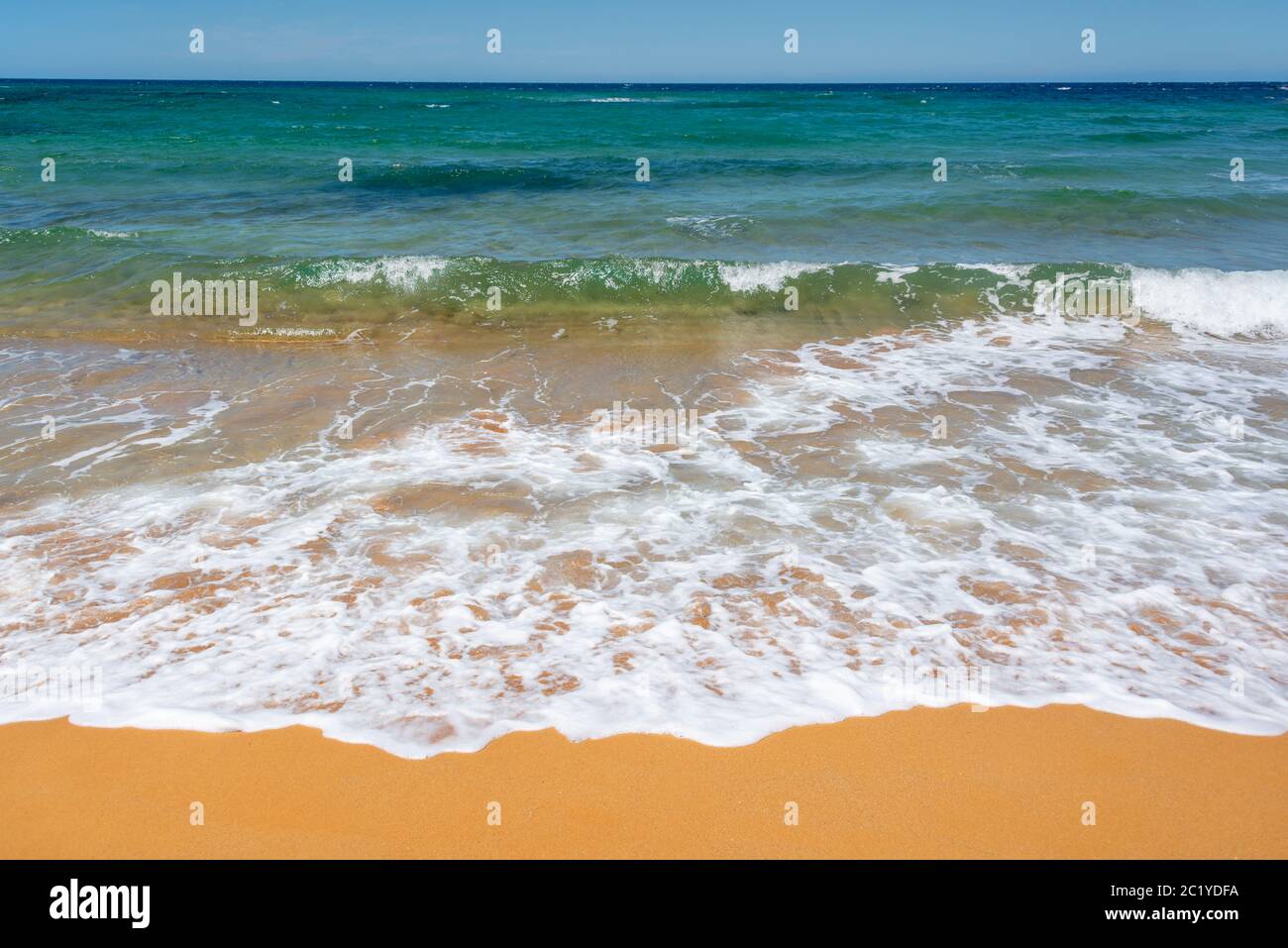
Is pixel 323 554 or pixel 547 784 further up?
pixel 323 554

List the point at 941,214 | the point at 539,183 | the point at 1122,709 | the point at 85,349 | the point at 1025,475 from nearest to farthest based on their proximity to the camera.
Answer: the point at 1122,709, the point at 1025,475, the point at 85,349, the point at 941,214, the point at 539,183

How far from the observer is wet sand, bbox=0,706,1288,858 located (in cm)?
291

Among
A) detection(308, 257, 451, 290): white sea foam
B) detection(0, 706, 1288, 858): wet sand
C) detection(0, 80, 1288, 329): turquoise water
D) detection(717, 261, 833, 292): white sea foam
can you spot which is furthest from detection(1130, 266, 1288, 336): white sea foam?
detection(308, 257, 451, 290): white sea foam

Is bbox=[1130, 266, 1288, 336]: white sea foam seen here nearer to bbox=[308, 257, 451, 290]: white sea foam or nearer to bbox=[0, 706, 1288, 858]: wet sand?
bbox=[0, 706, 1288, 858]: wet sand

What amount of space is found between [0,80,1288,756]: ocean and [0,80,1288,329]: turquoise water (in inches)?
5.0

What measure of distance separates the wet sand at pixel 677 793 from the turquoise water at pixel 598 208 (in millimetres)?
7923

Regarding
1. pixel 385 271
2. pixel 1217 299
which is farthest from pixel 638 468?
pixel 1217 299

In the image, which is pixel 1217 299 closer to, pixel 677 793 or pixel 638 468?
pixel 638 468

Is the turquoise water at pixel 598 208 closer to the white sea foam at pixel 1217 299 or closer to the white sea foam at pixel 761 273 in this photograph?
the white sea foam at pixel 761 273
